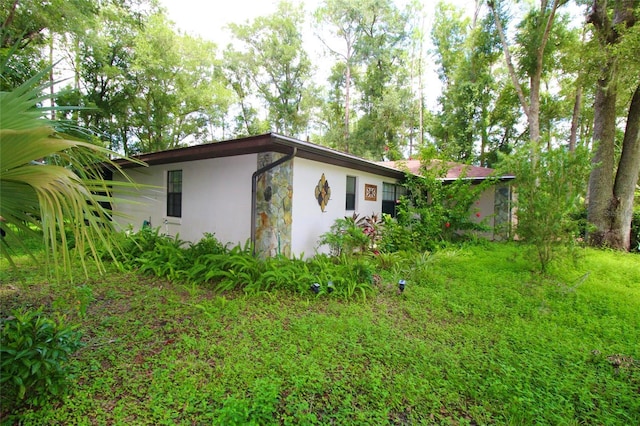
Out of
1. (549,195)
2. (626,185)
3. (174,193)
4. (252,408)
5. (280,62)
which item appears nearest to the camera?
(252,408)

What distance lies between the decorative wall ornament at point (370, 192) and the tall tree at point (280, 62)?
14.4m

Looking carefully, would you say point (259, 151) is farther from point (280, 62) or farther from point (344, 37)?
point (344, 37)

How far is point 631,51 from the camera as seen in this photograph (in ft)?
18.9

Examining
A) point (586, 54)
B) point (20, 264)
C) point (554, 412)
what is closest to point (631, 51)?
point (586, 54)

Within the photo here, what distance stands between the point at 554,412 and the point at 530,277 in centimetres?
365

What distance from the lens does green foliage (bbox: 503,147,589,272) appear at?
4.62 meters

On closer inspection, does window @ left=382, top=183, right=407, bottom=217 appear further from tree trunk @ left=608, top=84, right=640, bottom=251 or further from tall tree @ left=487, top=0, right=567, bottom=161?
tree trunk @ left=608, top=84, right=640, bottom=251

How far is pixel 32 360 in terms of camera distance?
1.83 meters

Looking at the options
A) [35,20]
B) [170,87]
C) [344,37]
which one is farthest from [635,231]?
[170,87]

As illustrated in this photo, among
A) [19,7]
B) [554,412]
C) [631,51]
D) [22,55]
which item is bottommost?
[554,412]

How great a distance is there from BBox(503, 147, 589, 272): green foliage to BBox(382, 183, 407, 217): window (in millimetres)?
3775

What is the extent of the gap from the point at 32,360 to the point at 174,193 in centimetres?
566

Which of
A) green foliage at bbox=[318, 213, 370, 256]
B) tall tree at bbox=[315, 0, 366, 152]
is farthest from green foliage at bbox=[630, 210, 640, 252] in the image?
tall tree at bbox=[315, 0, 366, 152]

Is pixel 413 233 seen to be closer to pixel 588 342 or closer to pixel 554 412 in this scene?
pixel 588 342
